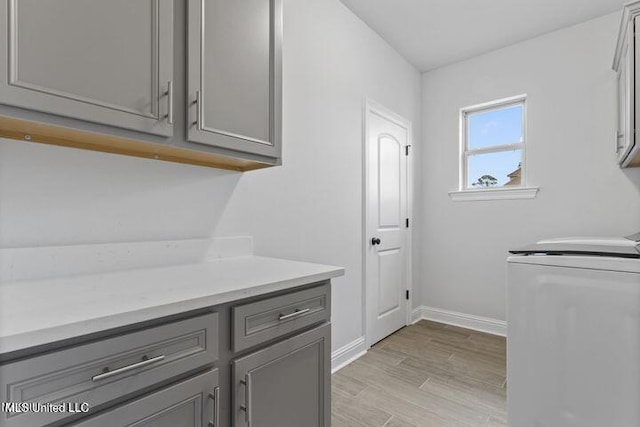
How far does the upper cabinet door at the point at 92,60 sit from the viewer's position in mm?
815

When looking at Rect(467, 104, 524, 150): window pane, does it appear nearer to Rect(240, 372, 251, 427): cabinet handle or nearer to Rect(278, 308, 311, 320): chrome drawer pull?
Rect(278, 308, 311, 320): chrome drawer pull

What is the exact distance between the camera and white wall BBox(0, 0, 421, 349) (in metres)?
1.11

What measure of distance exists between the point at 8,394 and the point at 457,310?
3.58 metres

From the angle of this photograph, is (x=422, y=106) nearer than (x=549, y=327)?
No

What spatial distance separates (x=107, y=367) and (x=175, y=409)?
22 cm

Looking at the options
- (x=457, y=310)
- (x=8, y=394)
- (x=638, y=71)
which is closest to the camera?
(x=8, y=394)

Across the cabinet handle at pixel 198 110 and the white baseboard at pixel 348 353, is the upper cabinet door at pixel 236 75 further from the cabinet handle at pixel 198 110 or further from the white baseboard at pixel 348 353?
the white baseboard at pixel 348 353

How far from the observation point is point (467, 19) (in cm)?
268

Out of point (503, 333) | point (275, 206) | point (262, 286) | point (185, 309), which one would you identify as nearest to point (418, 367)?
point (503, 333)

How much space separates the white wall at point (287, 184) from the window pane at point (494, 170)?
0.88 meters

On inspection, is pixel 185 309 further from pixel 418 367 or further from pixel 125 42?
pixel 418 367

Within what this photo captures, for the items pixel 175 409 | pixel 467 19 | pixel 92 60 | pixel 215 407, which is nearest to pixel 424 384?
pixel 215 407

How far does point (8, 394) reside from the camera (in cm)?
58

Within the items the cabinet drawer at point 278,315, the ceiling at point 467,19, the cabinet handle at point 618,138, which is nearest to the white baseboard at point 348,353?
the cabinet drawer at point 278,315
